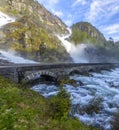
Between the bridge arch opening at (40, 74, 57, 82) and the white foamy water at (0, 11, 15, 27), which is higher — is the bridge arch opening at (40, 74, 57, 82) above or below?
below

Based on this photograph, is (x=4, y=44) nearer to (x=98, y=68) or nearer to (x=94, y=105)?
(x=98, y=68)

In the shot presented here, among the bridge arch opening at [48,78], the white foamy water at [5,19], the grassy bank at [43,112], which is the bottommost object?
the bridge arch opening at [48,78]

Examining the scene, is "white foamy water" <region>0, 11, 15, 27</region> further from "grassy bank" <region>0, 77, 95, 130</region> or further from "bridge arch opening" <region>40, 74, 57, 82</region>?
"grassy bank" <region>0, 77, 95, 130</region>

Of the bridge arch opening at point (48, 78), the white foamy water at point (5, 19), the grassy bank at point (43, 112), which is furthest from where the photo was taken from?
the white foamy water at point (5, 19)

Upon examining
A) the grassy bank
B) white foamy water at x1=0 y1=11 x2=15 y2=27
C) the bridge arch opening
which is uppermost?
white foamy water at x1=0 y1=11 x2=15 y2=27

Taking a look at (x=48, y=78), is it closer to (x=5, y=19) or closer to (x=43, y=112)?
(x=43, y=112)

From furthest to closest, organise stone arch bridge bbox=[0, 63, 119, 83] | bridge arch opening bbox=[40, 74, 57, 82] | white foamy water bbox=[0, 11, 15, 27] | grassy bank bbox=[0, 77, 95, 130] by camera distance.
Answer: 1. white foamy water bbox=[0, 11, 15, 27]
2. bridge arch opening bbox=[40, 74, 57, 82]
3. stone arch bridge bbox=[0, 63, 119, 83]
4. grassy bank bbox=[0, 77, 95, 130]

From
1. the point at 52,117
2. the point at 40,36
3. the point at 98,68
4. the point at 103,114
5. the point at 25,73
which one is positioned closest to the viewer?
the point at 52,117

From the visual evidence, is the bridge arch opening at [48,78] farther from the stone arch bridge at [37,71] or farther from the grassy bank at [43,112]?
the grassy bank at [43,112]

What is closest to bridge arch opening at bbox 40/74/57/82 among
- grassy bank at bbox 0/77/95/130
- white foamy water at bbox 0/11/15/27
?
grassy bank at bbox 0/77/95/130

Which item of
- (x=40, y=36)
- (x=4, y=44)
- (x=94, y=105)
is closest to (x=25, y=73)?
(x=94, y=105)

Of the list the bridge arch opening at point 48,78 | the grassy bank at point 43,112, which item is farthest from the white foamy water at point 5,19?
the grassy bank at point 43,112

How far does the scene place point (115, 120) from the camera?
63.4ft

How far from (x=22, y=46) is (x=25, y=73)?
86.4 metres
